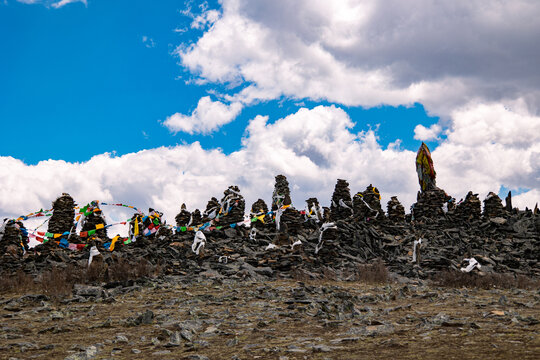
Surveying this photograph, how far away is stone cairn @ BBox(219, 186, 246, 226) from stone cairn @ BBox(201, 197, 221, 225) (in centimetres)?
81

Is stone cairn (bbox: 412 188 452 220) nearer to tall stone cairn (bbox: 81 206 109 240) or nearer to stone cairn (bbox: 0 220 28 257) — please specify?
tall stone cairn (bbox: 81 206 109 240)

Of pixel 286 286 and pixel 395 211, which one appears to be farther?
pixel 395 211

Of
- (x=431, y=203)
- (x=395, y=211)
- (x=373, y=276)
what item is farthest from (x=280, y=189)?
(x=373, y=276)

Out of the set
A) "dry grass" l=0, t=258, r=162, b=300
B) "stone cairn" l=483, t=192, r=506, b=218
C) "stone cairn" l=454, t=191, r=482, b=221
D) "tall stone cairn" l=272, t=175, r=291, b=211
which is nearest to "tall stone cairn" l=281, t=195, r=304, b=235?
"dry grass" l=0, t=258, r=162, b=300

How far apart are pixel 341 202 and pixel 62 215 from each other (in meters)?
20.1

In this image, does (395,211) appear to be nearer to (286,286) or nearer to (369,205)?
(369,205)

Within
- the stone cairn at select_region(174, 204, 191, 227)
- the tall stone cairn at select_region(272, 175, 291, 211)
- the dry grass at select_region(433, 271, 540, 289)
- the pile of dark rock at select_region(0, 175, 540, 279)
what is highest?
the tall stone cairn at select_region(272, 175, 291, 211)

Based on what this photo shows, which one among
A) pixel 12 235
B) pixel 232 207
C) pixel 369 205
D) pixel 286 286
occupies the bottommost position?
pixel 286 286

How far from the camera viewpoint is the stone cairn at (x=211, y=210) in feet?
92.3

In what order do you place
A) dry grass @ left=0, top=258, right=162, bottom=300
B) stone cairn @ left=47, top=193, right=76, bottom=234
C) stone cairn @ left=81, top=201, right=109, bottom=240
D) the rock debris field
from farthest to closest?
stone cairn @ left=47, top=193, right=76, bottom=234 → stone cairn @ left=81, top=201, right=109, bottom=240 → dry grass @ left=0, top=258, right=162, bottom=300 → the rock debris field

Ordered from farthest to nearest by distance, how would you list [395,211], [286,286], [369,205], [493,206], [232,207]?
[395,211] → [369,205] → [493,206] → [232,207] → [286,286]

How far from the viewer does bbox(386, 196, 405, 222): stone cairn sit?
3153cm

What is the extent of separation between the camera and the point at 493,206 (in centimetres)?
2914

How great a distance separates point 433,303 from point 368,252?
12.2 metres
